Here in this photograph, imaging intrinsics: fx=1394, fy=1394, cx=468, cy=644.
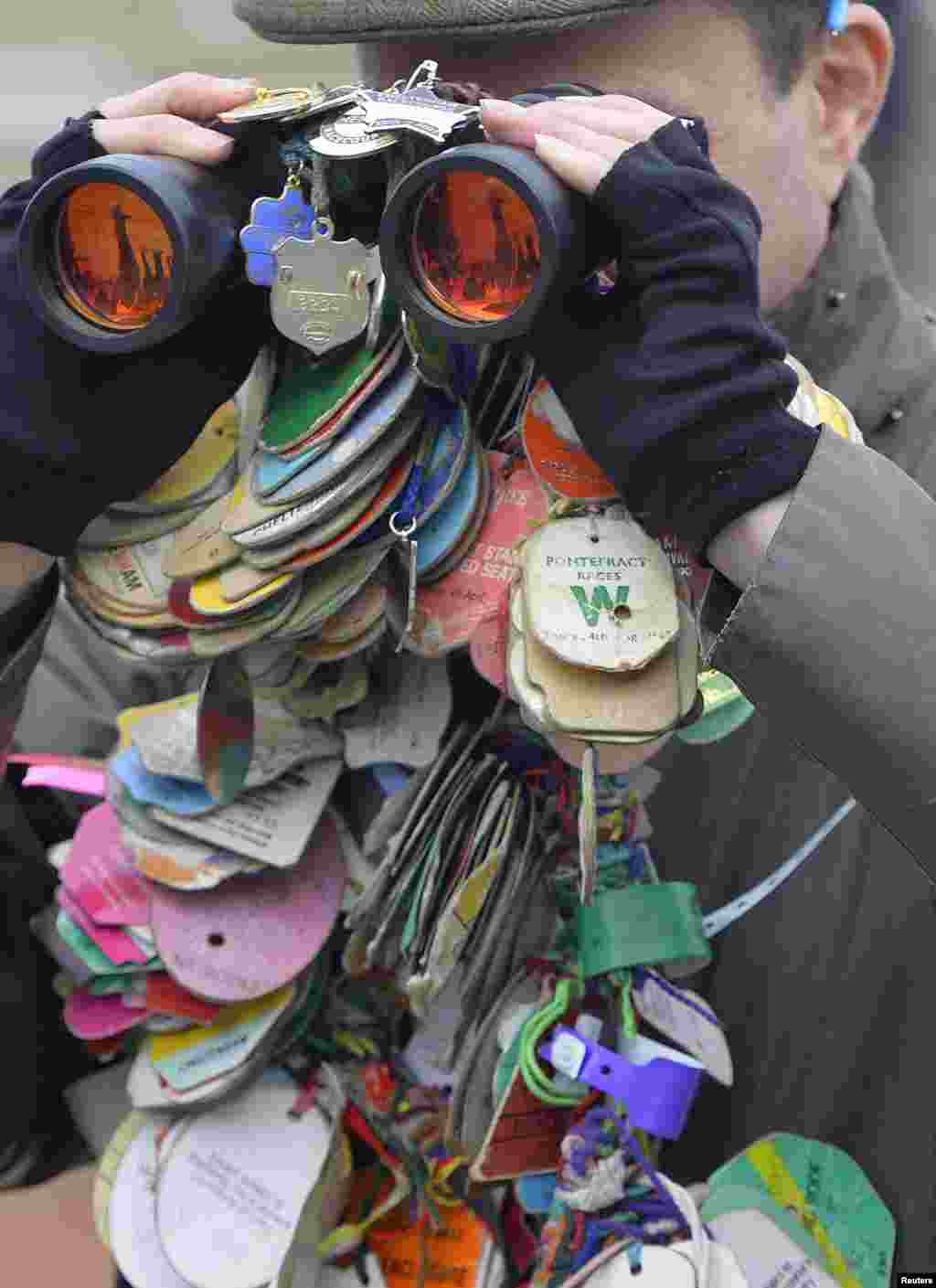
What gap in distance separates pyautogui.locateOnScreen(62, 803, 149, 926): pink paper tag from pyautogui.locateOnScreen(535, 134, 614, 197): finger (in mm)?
459

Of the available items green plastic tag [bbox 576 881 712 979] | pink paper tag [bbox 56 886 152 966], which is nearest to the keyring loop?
green plastic tag [bbox 576 881 712 979]

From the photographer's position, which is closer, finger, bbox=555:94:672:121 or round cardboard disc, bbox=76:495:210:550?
finger, bbox=555:94:672:121

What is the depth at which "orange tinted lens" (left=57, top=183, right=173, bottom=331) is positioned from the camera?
1.89 feet

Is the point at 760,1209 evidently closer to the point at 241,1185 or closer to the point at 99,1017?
the point at 241,1185

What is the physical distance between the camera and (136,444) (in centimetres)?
65

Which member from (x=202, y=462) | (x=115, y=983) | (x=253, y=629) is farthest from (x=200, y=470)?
(x=115, y=983)

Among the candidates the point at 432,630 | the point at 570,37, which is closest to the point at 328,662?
the point at 432,630

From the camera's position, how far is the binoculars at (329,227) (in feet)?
1.75

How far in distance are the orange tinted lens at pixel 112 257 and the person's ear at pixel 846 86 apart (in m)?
0.46

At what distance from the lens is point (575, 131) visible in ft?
1.79

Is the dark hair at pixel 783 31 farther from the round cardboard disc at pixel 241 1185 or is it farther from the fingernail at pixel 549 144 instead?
the round cardboard disc at pixel 241 1185

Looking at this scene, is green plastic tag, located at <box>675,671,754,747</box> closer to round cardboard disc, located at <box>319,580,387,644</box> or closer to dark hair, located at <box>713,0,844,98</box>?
round cardboard disc, located at <box>319,580,387,644</box>

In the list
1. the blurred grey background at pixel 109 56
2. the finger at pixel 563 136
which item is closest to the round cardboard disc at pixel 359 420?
the finger at pixel 563 136

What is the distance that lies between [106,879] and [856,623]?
475 millimetres
